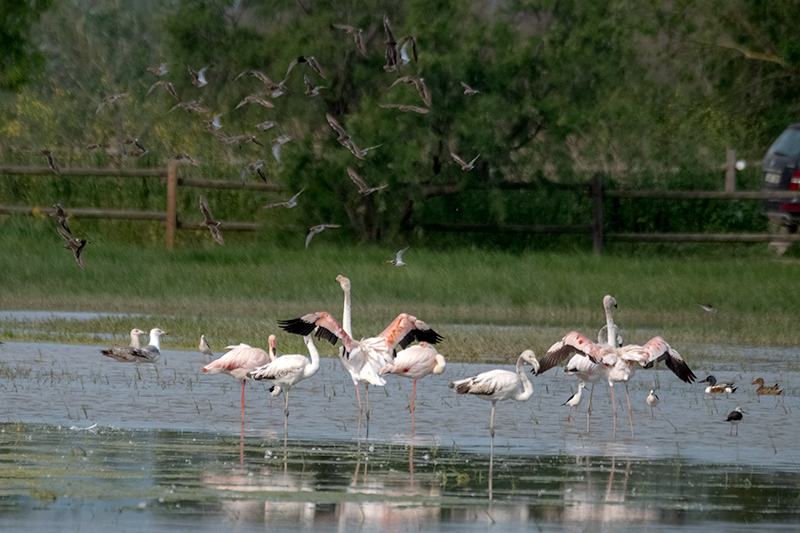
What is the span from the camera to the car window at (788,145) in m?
28.1

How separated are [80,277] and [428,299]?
620 cm

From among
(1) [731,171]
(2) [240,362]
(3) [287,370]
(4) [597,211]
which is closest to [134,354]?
(2) [240,362]

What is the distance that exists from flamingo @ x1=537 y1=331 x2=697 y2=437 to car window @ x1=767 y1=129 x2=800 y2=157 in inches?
651

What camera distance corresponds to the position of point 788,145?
28.3 metres

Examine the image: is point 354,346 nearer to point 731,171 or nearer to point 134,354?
point 134,354

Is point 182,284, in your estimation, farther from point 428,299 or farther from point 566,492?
point 566,492

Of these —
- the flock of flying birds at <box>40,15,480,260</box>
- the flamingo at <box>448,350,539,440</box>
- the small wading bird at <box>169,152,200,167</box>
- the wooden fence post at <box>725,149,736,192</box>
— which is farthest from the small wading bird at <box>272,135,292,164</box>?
the wooden fence post at <box>725,149,736,192</box>

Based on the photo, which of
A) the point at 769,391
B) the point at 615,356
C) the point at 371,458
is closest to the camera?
the point at 371,458

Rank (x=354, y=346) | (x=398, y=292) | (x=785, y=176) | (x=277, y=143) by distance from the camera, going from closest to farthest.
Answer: (x=354, y=346)
(x=398, y=292)
(x=277, y=143)
(x=785, y=176)

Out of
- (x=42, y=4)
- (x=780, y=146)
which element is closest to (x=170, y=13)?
(x=42, y=4)

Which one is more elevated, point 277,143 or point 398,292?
point 277,143

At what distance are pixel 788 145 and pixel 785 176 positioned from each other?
2.73 feet

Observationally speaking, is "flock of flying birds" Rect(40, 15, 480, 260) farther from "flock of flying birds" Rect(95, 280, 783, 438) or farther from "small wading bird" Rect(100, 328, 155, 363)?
"flock of flying birds" Rect(95, 280, 783, 438)

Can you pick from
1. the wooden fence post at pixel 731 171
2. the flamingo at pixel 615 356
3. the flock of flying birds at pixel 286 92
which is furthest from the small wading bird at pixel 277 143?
the wooden fence post at pixel 731 171
